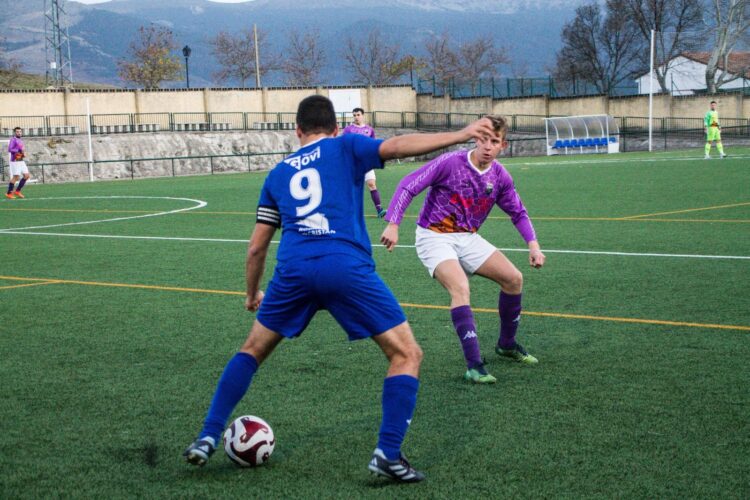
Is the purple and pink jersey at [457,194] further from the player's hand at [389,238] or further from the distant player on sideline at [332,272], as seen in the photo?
the distant player on sideline at [332,272]

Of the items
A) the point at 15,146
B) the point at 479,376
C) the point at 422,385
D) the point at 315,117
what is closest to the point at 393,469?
the point at 315,117

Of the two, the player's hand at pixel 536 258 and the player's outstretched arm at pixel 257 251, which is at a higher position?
the player's outstretched arm at pixel 257 251

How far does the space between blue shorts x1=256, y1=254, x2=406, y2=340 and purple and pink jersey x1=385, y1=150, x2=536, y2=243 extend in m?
2.21

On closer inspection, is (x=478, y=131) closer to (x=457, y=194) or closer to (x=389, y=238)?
(x=389, y=238)

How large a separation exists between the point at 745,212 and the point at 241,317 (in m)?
11.6

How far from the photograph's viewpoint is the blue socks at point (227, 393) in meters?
4.94

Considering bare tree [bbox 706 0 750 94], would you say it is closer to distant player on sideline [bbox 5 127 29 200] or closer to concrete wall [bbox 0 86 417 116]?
concrete wall [bbox 0 86 417 116]

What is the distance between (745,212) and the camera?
17.7 metres

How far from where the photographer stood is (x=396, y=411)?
15.5 feet

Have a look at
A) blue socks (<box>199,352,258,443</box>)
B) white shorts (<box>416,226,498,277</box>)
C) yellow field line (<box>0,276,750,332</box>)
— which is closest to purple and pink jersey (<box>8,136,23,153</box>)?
yellow field line (<box>0,276,750,332</box>)

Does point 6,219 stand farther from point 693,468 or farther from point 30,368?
point 693,468

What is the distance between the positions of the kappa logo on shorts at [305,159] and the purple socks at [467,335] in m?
2.34

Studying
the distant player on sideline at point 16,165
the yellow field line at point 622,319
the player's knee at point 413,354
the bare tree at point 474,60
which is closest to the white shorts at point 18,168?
the distant player on sideline at point 16,165

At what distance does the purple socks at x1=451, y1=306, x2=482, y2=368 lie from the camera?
666 centimetres
